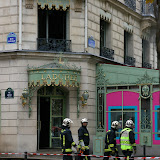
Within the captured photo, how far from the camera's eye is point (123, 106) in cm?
1969

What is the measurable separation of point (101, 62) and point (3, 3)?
17.3 feet

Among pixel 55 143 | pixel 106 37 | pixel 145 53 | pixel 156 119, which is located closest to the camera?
pixel 156 119

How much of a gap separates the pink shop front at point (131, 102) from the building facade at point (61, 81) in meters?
0.04

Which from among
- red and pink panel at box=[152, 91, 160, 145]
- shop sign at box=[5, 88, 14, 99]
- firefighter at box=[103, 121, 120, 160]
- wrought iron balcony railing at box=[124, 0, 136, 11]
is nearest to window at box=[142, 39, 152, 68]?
wrought iron balcony railing at box=[124, 0, 136, 11]

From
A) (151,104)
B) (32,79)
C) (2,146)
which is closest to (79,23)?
(32,79)

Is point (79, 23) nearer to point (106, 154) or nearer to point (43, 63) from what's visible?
point (43, 63)

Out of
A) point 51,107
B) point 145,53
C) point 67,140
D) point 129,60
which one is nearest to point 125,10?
point 129,60

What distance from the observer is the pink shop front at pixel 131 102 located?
1867 centimetres

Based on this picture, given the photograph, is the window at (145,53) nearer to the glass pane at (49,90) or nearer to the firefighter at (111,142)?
the glass pane at (49,90)

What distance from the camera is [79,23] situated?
20.3 meters

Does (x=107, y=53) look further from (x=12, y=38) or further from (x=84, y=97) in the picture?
(x=12, y=38)

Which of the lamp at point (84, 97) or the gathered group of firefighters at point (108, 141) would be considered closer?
the gathered group of firefighters at point (108, 141)

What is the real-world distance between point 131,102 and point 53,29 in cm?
488

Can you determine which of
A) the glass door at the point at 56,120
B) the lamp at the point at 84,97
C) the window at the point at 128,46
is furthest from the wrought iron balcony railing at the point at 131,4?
the glass door at the point at 56,120
